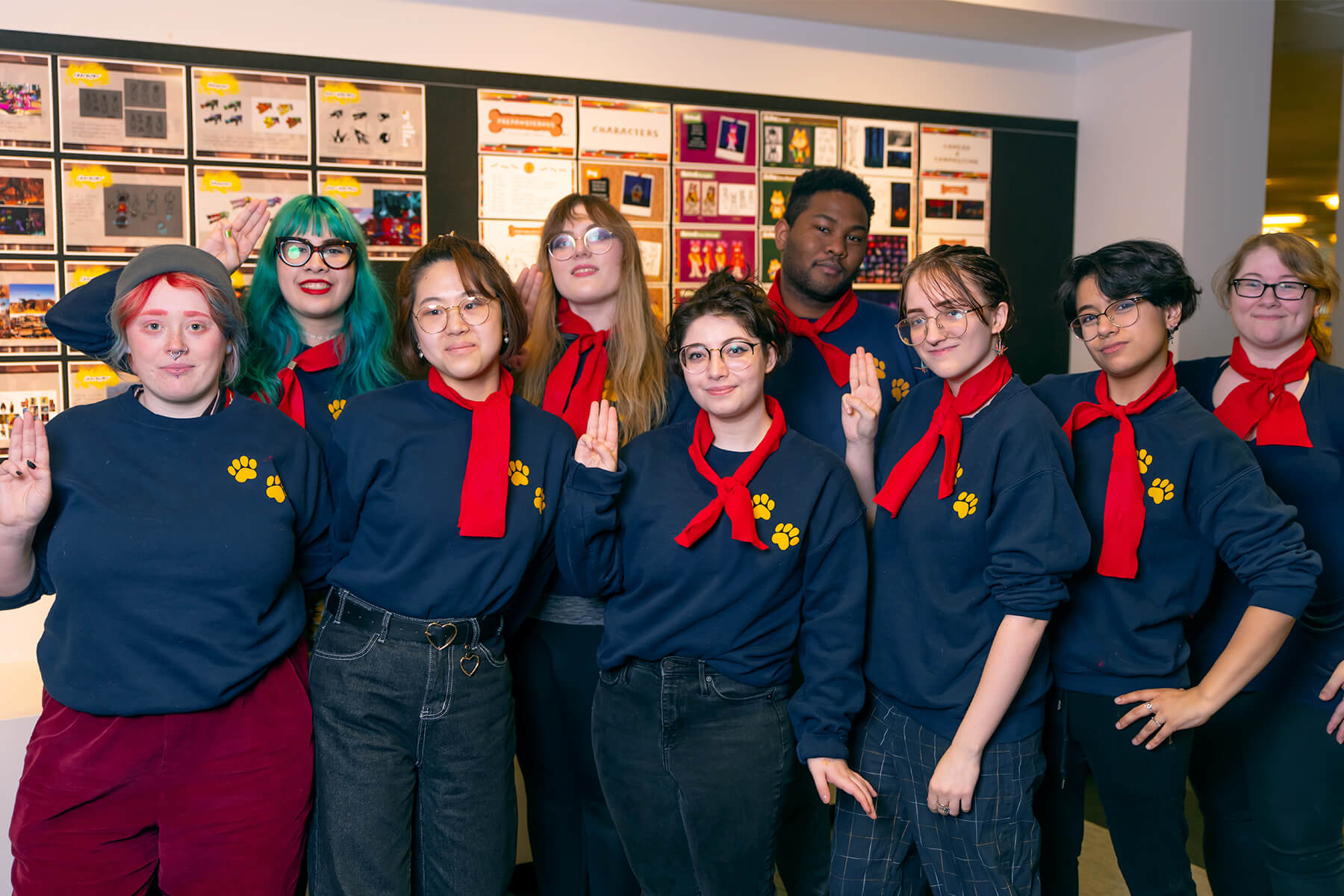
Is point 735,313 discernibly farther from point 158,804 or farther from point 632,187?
point 632,187

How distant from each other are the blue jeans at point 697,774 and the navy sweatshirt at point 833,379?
78 centimetres

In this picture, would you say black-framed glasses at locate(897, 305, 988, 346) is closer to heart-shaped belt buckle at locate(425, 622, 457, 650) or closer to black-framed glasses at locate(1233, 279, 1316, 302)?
black-framed glasses at locate(1233, 279, 1316, 302)

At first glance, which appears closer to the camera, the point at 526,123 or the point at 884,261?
the point at 526,123

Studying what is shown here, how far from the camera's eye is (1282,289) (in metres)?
2.27

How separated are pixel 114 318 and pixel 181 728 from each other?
2.44ft

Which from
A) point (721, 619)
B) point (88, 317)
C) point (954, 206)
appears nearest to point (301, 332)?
point (88, 317)

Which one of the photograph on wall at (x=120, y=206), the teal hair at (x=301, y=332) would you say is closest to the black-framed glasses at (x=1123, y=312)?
the teal hair at (x=301, y=332)

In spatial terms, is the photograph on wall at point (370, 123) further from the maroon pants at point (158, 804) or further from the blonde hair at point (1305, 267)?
the blonde hair at point (1305, 267)

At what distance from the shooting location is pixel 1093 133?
4.57 m

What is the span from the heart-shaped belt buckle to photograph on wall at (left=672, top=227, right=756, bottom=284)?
7.68ft

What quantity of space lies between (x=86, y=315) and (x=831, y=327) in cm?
169

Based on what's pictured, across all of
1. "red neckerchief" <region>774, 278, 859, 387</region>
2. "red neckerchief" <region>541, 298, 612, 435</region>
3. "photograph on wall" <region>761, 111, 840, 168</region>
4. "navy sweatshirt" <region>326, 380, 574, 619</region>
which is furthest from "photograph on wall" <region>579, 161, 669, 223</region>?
"navy sweatshirt" <region>326, 380, 574, 619</region>

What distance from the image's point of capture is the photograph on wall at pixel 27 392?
10.2 feet

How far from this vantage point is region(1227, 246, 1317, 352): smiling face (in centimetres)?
226
